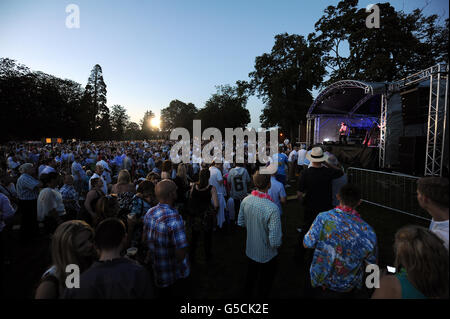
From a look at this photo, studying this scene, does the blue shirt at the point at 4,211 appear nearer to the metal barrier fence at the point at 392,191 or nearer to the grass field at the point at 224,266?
the grass field at the point at 224,266

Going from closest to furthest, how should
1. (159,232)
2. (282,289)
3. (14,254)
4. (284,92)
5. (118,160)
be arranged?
(159,232), (282,289), (14,254), (118,160), (284,92)

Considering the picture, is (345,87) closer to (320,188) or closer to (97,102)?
(320,188)

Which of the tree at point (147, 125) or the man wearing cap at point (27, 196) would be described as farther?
the tree at point (147, 125)

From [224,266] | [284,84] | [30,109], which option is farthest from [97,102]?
[224,266]

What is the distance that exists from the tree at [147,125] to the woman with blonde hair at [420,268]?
310 ft

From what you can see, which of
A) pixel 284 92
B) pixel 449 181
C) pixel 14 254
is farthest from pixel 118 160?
pixel 284 92

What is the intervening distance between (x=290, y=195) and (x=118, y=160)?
9412 mm

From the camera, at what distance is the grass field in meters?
3.33

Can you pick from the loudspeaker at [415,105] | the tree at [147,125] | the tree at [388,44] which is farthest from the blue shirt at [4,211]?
the tree at [147,125]

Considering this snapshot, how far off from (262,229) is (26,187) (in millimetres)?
5290

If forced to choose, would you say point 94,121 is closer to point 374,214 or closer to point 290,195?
point 290,195

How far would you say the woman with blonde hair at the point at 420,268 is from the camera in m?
1.23

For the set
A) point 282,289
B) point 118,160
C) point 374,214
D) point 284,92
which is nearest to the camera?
point 282,289
